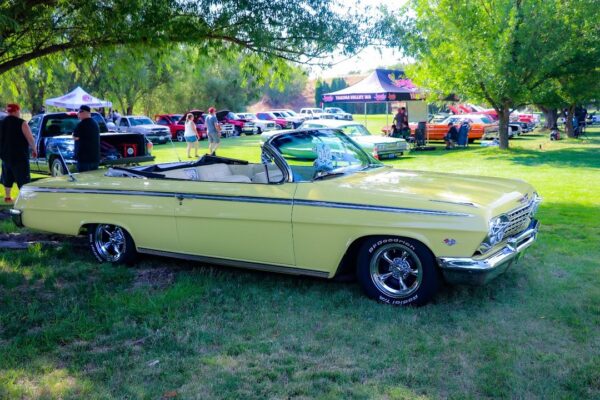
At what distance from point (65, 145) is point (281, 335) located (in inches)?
401

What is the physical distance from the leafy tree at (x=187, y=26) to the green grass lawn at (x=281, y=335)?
3187 millimetres

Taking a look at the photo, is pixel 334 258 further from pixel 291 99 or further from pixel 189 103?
pixel 291 99

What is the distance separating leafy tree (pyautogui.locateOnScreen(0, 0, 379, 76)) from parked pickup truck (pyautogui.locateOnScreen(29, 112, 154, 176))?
3793mm

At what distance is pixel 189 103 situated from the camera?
49438 mm

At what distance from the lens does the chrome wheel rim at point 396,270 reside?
456cm

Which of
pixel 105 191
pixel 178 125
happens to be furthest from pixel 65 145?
pixel 178 125

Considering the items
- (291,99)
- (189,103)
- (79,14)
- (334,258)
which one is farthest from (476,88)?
(291,99)

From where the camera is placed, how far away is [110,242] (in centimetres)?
605

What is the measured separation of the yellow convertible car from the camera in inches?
173

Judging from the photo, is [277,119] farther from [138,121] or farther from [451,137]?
[451,137]

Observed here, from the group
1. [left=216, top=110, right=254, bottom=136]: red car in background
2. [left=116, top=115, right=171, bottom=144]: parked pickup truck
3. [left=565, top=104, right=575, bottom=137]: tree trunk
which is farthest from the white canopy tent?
[left=565, top=104, right=575, bottom=137]: tree trunk

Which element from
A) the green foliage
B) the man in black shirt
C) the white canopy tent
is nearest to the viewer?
the man in black shirt

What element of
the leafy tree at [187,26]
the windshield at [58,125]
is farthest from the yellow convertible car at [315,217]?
the windshield at [58,125]

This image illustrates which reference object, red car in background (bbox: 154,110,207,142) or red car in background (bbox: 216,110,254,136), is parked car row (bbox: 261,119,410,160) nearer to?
red car in background (bbox: 154,110,207,142)
